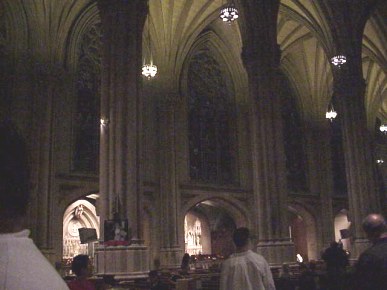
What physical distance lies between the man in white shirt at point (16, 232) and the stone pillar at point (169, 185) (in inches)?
821

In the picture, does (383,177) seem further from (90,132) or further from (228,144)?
(90,132)

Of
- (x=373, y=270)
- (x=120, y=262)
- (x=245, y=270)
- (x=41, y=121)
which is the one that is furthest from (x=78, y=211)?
(x=373, y=270)

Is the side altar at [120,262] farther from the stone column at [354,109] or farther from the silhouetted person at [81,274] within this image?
the stone column at [354,109]

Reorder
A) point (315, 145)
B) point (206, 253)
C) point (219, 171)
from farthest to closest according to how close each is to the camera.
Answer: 1. point (315, 145)
2. point (206, 253)
3. point (219, 171)

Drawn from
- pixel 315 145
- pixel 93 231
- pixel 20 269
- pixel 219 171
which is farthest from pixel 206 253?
pixel 20 269

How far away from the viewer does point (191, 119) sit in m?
24.9

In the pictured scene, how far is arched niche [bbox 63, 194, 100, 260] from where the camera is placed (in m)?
23.5

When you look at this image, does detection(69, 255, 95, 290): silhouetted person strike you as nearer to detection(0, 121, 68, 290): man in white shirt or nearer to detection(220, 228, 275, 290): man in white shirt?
detection(220, 228, 275, 290): man in white shirt

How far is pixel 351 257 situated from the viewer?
19922mm

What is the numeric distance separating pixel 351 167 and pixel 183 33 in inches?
404

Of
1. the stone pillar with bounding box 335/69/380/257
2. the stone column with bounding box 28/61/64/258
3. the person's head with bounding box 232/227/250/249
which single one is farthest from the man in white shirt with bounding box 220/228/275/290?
the stone pillar with bounding box 335/69/380/257

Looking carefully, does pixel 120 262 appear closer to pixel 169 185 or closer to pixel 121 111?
pixel 121 111

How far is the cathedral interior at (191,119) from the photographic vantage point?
1395 cm

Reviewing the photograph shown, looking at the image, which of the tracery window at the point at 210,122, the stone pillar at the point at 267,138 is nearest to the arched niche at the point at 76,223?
the tracery window at the point at 210,122
